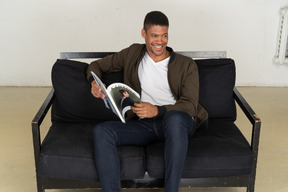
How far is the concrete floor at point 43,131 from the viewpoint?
2.63 meters

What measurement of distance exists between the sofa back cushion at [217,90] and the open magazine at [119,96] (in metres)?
0.61

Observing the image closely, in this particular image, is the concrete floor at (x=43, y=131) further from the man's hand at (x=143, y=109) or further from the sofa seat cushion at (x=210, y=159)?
the man's hand at (x=143, y=109)

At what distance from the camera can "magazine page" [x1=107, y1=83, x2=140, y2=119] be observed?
2.05m

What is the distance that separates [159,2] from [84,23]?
0.92 meters

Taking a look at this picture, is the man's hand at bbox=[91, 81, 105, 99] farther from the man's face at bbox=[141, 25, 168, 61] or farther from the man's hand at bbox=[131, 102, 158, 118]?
the man's face at bbox=[141, 25, 168, 61]

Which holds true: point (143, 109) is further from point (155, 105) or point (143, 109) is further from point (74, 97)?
point (74, 97)

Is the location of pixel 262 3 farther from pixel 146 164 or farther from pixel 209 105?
pixel 146 164

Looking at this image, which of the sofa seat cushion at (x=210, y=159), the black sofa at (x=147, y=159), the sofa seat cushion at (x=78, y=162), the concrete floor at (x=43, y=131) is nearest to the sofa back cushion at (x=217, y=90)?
the black sofa at (x=147, y=159)

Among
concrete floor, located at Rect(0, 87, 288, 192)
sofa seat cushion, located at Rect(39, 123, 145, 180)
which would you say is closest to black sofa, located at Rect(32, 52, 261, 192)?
sofa seat cushion, located at Rect(39, 123, 145, 180)

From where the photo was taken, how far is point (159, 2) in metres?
4.46

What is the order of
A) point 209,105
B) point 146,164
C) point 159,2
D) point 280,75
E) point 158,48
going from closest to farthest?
1. point 146,164
2. point 158,48
3. point 209,105
4. point 159,2
5. point 280,75

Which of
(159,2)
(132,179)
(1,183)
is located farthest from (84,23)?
(132,179)

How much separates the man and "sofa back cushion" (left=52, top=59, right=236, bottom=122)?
110 mm

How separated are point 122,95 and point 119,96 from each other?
30mm
